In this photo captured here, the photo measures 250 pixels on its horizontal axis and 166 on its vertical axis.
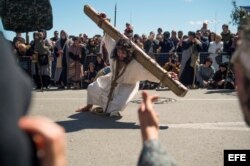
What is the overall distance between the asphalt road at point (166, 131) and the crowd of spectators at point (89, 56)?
126 inches

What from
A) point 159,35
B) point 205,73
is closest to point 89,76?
point 159,35

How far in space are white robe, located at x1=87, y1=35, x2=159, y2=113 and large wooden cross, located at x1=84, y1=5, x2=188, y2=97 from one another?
159mm

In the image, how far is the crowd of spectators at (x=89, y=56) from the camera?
13.3 m

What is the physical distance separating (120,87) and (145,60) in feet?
3.16

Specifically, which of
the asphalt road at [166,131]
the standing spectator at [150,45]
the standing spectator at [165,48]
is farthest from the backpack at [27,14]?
the standing spectator at [165,48]

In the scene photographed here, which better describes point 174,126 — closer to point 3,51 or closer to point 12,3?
point 3,51

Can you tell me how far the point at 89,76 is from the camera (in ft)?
44.4

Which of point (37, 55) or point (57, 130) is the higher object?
point (57, 130)

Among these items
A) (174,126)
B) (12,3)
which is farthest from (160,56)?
(174,126)

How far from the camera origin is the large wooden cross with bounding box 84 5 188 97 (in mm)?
7031

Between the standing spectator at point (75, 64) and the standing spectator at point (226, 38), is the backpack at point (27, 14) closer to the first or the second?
the standing spectator at point (75, 64)

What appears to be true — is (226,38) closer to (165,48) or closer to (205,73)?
(205,73)

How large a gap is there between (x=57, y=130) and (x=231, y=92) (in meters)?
11.6

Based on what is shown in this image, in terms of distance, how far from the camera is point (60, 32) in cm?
1350
